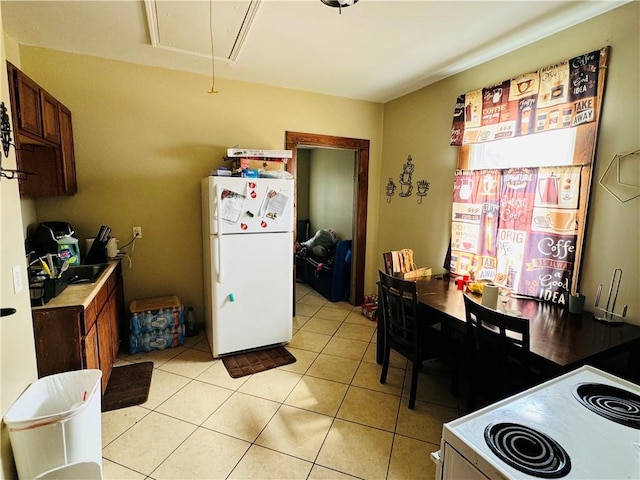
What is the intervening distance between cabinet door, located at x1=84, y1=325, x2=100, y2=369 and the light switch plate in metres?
0.54

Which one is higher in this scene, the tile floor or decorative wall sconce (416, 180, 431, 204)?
decorative wall sconce (416, 180, 431, 204)

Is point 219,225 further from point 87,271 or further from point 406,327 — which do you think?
point 406,327

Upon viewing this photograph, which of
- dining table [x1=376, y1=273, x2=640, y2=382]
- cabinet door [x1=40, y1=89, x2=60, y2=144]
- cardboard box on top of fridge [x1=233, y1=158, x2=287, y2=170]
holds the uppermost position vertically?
cabinet door [x1=40, y1=89, x2=60, y2=144]

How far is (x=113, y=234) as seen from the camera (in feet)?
9.78

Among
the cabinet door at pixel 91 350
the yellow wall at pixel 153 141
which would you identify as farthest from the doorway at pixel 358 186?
the cabinet door at pixel 91 350

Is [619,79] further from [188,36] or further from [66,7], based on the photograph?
[66,7]

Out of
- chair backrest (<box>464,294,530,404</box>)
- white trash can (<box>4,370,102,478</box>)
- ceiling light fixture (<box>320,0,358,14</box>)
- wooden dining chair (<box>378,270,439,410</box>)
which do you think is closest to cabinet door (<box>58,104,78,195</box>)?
white trash can (<box>4,370,102,478</box>)

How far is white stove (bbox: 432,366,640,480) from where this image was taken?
0.80m

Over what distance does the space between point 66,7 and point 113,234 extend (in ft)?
5.78

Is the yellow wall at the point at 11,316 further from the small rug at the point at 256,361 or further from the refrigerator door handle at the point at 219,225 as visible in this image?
the small rug at the point at 256,361

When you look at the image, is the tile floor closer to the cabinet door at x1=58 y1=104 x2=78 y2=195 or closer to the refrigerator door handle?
the refrigerator door handle

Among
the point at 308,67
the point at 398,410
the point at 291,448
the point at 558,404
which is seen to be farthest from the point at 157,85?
the point at 558,404

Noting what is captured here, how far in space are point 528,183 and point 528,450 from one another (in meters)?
2.02

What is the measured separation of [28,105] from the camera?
1.99 metres
